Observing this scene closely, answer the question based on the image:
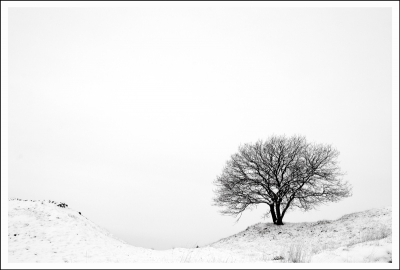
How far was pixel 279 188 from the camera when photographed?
2592 centimetres

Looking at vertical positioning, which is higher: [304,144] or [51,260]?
[304,144]

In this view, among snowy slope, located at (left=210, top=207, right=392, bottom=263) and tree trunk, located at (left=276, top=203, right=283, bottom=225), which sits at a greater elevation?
tree trunk, located at (left=276, top=203, right=283, bottom=225)

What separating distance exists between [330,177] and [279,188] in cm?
506

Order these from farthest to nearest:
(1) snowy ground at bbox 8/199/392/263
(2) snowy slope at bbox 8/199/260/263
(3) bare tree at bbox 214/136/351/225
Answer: (3) bare tree at bbox 214/136/351/225 → (2) snowy slope at bbox 8/199/260/263 → (1) snowy ground at bbox 8/199/392/263

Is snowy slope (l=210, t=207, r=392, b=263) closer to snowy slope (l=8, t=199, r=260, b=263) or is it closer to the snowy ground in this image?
the snowy ground

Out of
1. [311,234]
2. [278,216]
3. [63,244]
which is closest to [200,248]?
[63,244]

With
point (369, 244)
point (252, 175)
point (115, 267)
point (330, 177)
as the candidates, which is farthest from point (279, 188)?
point (115, 267)

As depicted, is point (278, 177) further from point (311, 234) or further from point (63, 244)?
point (63, 244)

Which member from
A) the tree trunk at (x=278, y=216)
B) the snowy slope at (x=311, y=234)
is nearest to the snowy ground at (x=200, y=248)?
the snowy slope at (x=311, y=234)

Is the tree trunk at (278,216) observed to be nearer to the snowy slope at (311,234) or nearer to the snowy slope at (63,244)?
the snowy slope at (311,234)

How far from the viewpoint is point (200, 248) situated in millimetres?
15195

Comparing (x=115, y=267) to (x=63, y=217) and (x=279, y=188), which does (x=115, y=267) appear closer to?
(x=63, y=217)

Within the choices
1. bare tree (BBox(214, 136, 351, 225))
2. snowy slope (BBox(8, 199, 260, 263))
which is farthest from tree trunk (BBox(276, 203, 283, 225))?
snowy slope (BBox(8, 199, 260, 263))

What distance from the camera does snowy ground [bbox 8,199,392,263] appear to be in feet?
34.9
